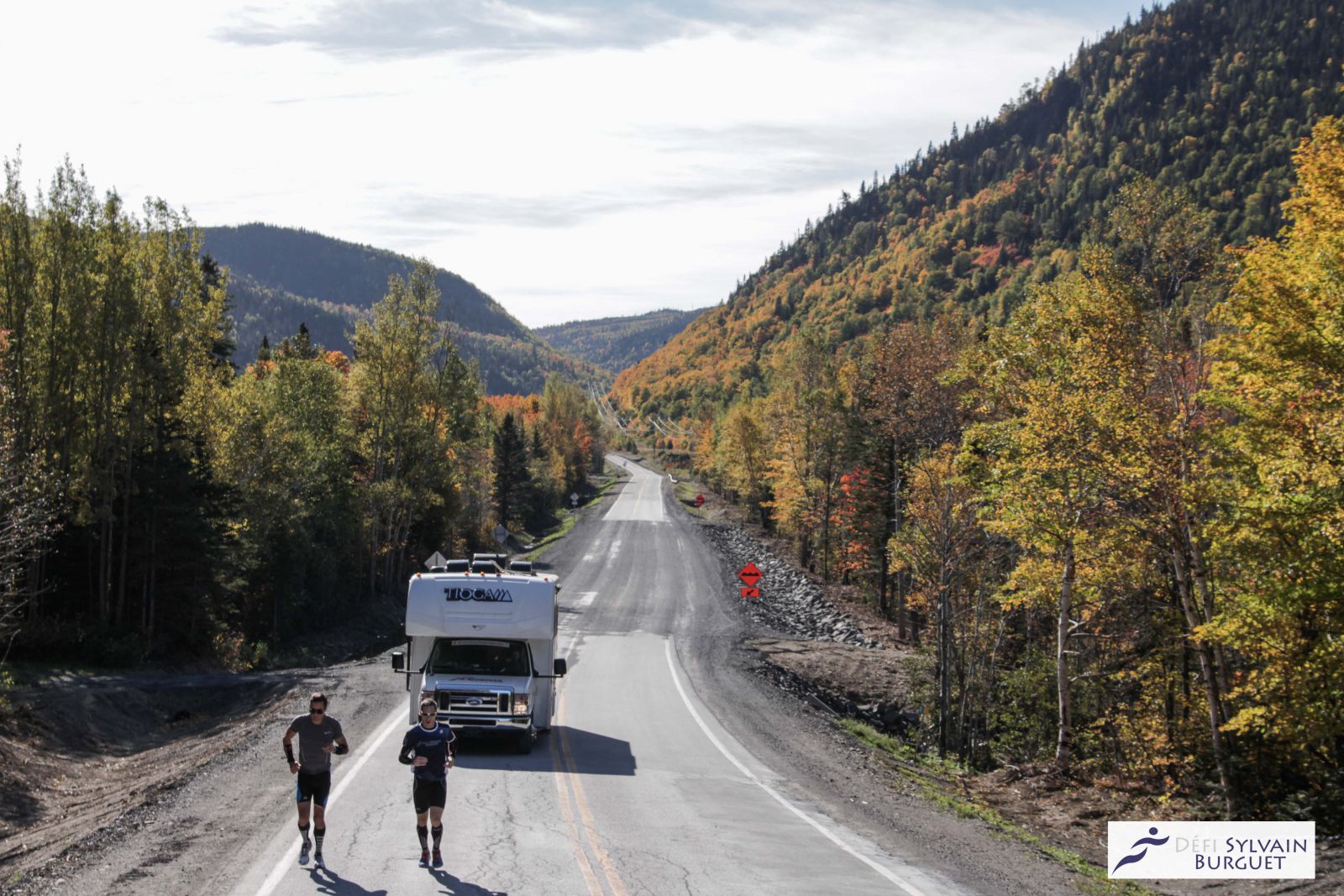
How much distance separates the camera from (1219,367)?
1662 cm

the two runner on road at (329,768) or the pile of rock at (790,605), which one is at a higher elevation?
the two runner on road at (329,768)

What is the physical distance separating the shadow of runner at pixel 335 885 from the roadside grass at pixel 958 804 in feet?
28.0

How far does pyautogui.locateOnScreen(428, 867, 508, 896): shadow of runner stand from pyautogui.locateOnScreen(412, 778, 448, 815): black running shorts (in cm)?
76

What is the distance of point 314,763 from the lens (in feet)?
36.9

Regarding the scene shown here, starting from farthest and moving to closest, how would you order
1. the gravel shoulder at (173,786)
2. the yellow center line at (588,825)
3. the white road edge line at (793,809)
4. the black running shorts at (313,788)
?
the white road edge line at (793,809)
the black running shorts at (313,788)
the gravel shoulder at (173,786)
the yellow center line at (588,825)

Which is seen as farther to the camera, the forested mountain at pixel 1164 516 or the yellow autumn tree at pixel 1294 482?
the forested mountain at pixel 1164 516

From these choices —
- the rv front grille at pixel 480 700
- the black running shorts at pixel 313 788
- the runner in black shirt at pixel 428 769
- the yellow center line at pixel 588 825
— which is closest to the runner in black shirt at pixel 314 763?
the black running shorts at pixel 313 788

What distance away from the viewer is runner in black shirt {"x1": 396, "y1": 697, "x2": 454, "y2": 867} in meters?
11.2

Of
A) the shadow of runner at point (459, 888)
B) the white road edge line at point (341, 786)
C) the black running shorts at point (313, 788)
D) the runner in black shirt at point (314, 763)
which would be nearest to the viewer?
the shadow of runner at point (459, 888)

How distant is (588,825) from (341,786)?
432 centimetres

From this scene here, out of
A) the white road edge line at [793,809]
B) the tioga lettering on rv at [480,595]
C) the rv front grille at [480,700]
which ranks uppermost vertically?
the tioga lettering on rv at [480,595]

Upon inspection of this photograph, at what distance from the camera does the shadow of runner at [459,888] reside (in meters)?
10.1

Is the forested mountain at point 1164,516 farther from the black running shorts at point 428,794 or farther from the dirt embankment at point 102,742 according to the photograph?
the dirt embankment at point 102,742

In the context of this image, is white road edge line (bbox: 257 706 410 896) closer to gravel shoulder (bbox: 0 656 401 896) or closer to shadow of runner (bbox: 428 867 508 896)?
gravel shoulder (bbox: 0 656 401 896)
